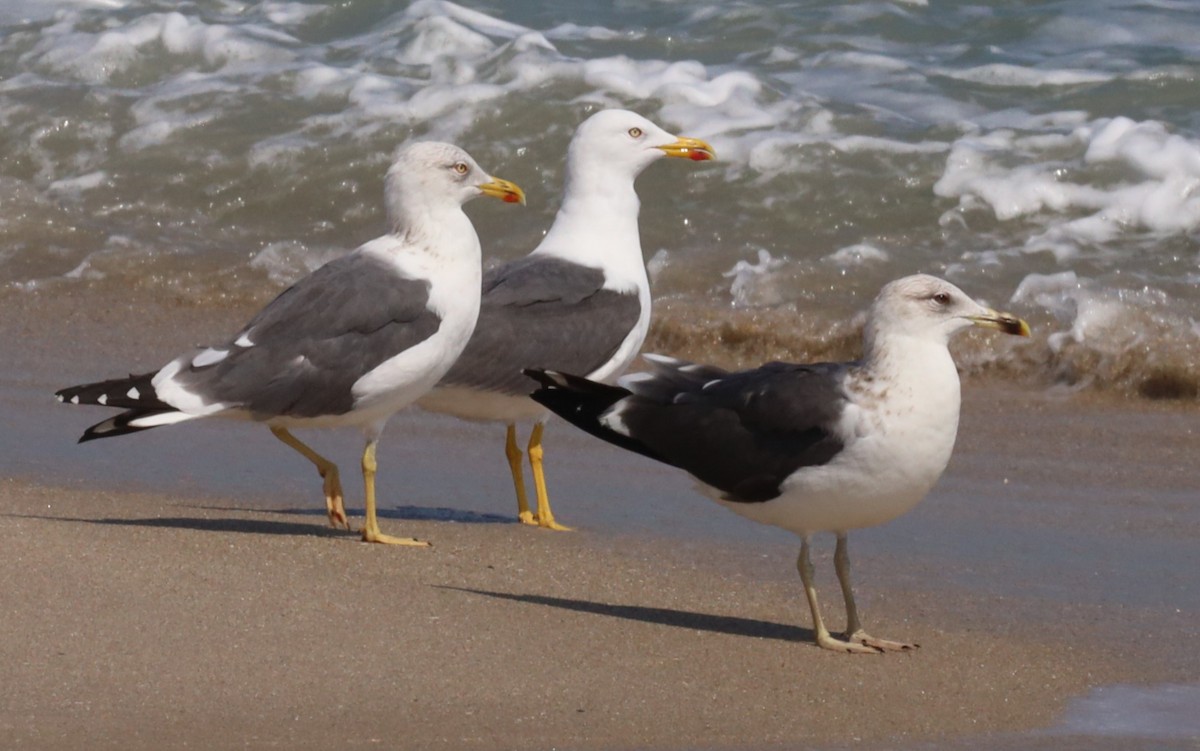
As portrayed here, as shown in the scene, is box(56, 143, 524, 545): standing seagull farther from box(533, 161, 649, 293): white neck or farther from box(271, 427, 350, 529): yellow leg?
box(533, 161, 649, 293): white neck

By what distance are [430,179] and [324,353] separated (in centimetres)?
74

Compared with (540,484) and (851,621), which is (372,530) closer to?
(540,484)

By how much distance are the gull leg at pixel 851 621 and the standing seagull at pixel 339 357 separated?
55.0 inches

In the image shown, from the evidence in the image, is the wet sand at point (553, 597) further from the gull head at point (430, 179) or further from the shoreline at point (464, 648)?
the gull head at point (430, 179)

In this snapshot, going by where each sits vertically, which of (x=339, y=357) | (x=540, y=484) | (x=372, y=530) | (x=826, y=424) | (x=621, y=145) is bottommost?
(x=540, y=484)

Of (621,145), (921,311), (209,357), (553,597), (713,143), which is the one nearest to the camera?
(921,311)

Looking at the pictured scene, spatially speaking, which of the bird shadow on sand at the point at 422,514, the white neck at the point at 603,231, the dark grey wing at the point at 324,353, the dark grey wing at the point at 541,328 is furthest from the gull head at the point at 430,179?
the bird shadow on sand at the point at 422,514

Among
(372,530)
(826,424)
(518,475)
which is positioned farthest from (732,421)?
(518,475)

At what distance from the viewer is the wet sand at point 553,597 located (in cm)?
391

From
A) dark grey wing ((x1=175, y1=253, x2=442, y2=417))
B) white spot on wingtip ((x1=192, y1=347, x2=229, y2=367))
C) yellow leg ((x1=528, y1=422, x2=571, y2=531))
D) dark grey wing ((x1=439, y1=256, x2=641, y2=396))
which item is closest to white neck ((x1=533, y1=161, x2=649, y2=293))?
dark grey wing ((x1=439, y1=256, x2=641, y2=396))

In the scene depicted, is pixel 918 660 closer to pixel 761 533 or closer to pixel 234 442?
pixel 761 533

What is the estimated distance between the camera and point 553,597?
5.11 metres

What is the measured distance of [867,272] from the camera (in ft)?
30.9

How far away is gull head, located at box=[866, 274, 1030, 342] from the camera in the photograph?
191 inches
